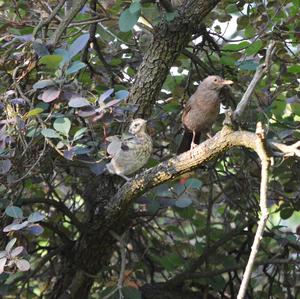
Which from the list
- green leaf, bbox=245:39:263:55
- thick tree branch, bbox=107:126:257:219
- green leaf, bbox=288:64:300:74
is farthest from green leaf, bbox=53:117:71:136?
green leaf, bbox=288:64:300:74

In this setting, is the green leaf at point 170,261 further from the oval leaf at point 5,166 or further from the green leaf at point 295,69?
the oval leaf at point 5,166

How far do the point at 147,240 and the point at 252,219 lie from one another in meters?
1.01

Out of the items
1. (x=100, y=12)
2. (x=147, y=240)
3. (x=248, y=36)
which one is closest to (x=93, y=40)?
(x=100, y=12)

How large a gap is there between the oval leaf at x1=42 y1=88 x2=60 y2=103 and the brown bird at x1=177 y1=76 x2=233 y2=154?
1.54m

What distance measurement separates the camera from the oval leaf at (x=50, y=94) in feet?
9.91

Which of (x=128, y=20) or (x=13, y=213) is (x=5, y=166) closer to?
(x=13, y=213)

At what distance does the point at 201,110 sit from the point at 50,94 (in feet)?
5.63

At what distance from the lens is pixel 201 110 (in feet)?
→ 15.0

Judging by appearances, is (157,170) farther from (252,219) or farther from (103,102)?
(252,219)

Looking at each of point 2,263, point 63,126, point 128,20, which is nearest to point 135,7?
point 128,20

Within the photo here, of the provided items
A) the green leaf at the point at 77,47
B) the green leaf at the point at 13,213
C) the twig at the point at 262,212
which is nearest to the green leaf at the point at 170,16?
the green leaf at the point at 77,47

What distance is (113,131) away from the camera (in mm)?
3955

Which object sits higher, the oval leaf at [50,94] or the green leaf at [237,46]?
the oval leaf at [50,94]

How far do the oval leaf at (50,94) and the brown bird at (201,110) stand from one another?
5.05ft
